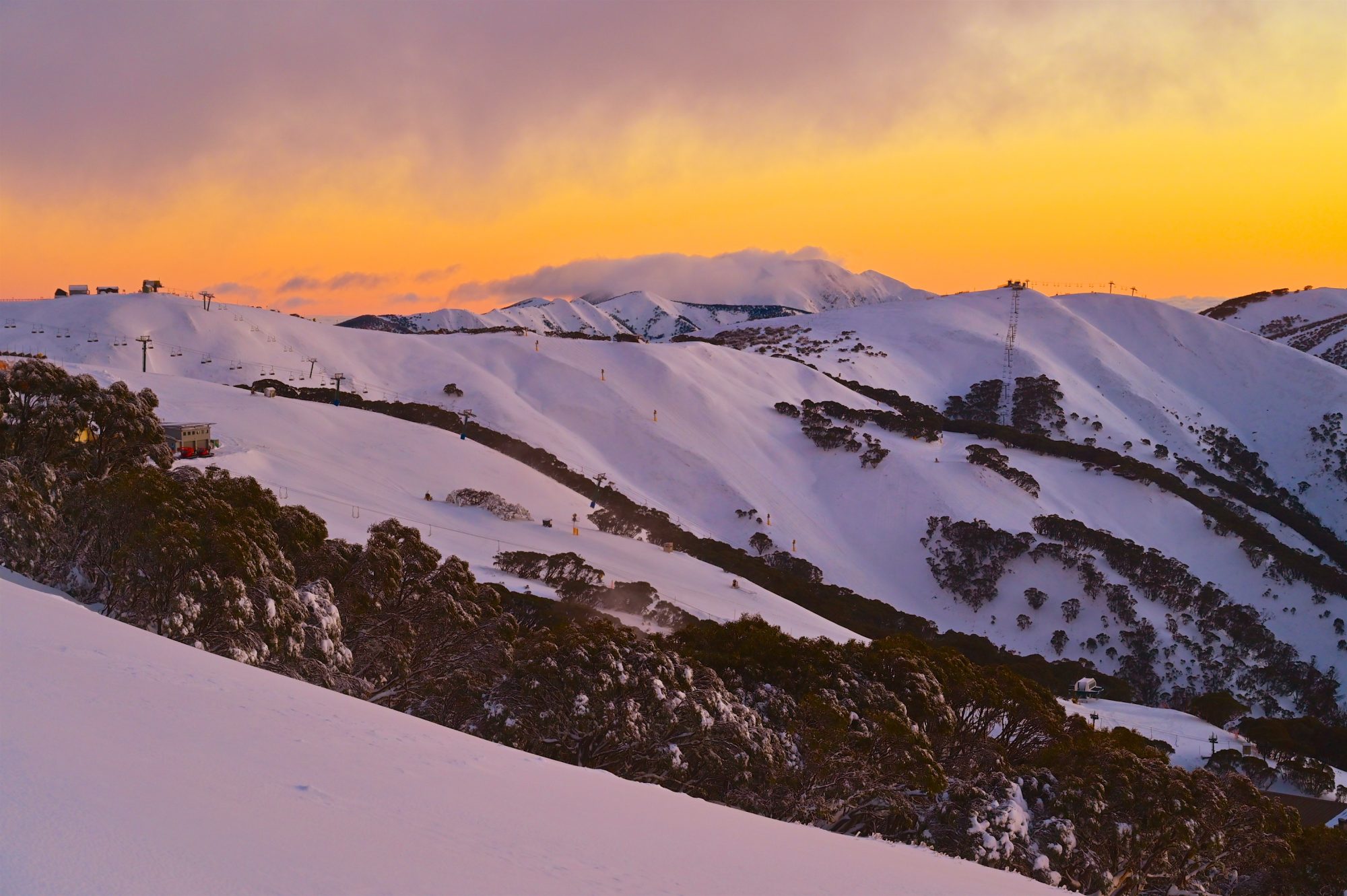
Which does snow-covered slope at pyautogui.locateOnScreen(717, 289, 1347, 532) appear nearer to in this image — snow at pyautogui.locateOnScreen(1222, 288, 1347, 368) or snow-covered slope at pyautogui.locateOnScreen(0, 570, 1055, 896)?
snow at pyautogui.locateOnScreen(1222, 288, 1347, 368)

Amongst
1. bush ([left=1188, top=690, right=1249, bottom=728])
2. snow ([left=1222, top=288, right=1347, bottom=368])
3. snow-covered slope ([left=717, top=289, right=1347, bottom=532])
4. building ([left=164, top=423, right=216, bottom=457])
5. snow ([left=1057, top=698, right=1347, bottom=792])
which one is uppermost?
snow ([left=1222, top=288, right=1347, bottom=368])

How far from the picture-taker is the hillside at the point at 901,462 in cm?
6216

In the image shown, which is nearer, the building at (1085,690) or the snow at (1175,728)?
the snow at (1175,728)

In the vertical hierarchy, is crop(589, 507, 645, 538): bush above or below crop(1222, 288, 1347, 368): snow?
below

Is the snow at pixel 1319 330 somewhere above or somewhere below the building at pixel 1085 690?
above

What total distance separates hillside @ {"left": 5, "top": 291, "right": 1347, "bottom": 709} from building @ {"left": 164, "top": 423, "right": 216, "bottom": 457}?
1.29m

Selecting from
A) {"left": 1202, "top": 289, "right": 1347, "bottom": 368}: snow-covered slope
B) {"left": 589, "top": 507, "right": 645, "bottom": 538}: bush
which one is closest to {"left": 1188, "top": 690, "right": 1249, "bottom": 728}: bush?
{"left": 589, "top": 507, "right": 645, "bottom": 538}: bush

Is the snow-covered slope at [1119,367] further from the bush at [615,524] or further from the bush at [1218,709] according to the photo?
the bush at [615,524]

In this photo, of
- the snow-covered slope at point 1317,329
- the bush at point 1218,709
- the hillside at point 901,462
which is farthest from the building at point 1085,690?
the snow-covered slope at point 1317,329

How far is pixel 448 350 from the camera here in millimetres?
94000

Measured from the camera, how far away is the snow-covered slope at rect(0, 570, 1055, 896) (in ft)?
19.9

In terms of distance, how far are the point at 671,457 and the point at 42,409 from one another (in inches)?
2112

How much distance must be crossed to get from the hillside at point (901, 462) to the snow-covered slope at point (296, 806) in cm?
2763

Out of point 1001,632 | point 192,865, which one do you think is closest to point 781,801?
point 192,865
